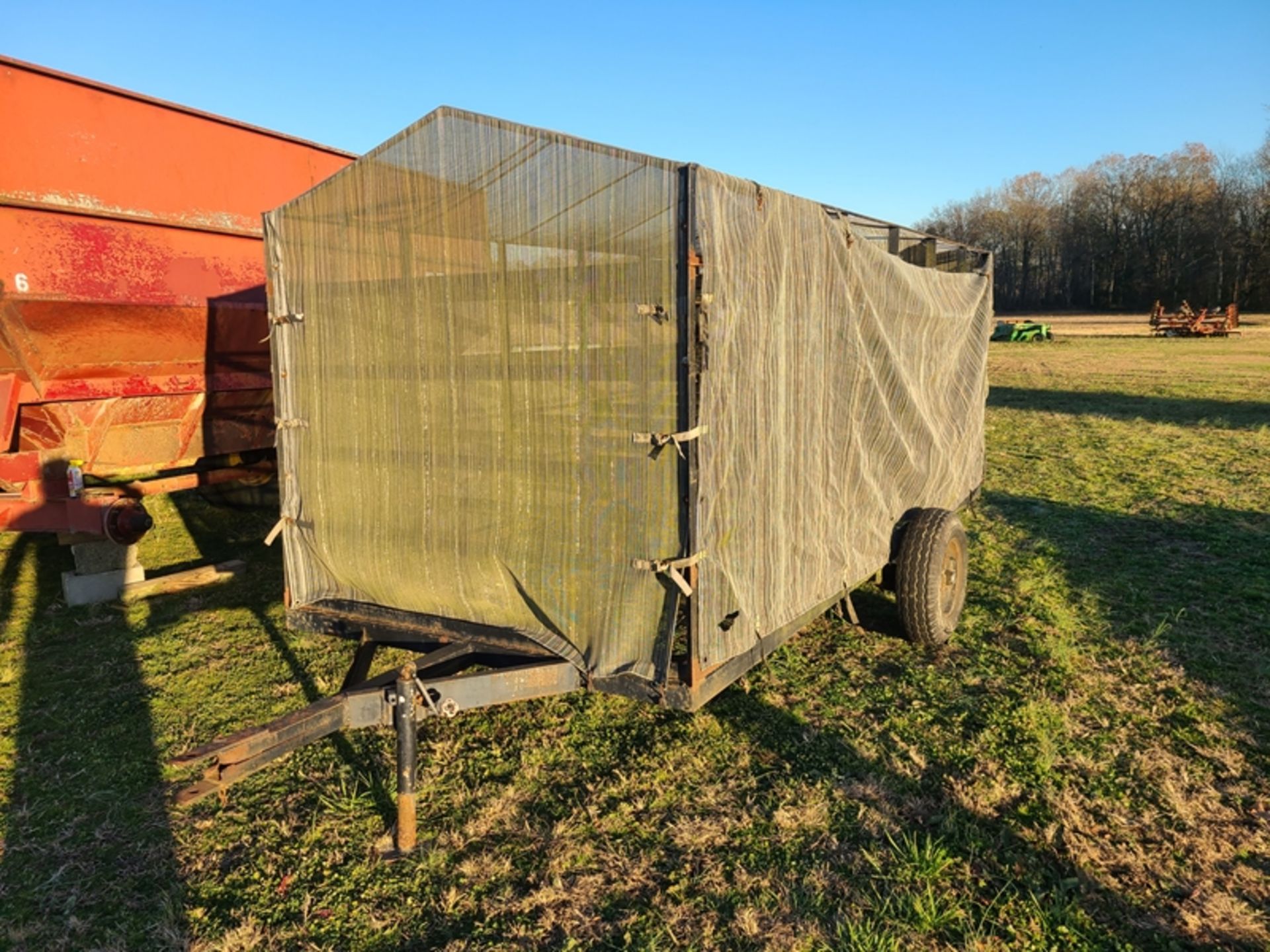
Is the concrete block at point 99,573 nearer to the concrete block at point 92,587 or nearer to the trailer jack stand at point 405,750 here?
the concrete block at point 92,587

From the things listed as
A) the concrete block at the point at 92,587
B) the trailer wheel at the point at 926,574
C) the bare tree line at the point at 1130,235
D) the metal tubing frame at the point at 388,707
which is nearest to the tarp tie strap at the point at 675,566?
the metal tubing frame at the point at 388,707

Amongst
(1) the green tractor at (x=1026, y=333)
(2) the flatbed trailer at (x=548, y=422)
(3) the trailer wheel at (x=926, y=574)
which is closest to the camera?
(2) the flatbed trailer at (x=548, y=422)

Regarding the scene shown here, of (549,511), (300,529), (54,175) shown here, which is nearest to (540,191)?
(549,511)

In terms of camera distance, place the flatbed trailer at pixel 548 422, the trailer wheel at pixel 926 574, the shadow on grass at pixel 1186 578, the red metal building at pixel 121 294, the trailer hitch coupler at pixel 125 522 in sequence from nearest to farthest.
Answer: the flatbed trailer at pixel 548 422
the shadow on grass at pixel 1186 578
the trailer wheel at pixel 926 574
the red metal building at pixel 121 294
the trailer hitch coupler at pixel 125 522

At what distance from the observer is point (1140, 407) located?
575 inches

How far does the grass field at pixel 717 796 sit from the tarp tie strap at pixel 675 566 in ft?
3.34

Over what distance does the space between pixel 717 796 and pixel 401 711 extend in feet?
4.45

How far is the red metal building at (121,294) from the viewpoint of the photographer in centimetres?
470

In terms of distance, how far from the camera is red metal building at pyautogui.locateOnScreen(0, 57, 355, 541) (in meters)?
4.70

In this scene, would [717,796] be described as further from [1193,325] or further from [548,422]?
[1193,325]

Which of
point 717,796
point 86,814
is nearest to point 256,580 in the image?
point 86,814

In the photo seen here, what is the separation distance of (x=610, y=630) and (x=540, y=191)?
1615 millimetres

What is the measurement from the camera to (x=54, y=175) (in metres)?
4.77

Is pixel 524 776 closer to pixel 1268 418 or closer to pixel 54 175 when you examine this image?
pixel 54 175
